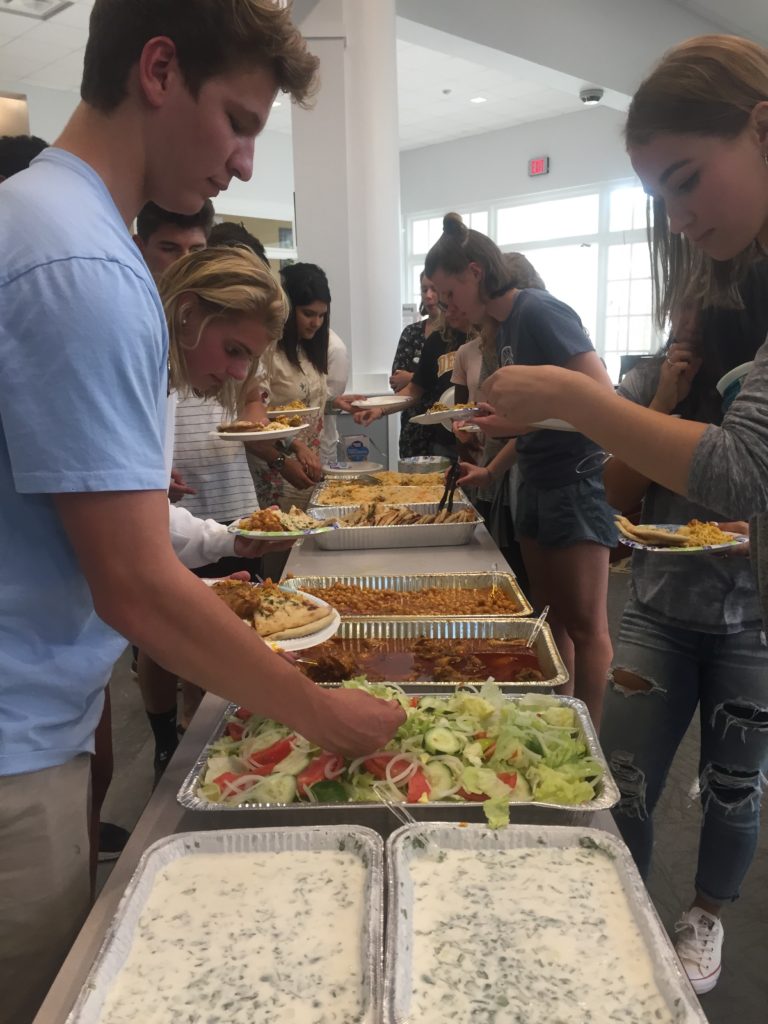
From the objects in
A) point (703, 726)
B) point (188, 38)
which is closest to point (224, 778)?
point (188, 38)

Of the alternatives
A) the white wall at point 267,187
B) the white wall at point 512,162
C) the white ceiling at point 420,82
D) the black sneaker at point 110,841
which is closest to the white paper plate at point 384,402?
the black sneaker at point 110,841

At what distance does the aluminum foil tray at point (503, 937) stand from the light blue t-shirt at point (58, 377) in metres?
0.56

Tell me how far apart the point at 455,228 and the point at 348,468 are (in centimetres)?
171

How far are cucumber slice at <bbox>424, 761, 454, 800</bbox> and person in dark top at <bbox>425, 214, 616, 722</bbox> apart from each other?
1600 millimetres

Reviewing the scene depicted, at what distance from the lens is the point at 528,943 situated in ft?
3.21

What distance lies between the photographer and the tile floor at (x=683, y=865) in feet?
6.80

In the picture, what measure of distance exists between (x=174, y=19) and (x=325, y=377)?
340 cm

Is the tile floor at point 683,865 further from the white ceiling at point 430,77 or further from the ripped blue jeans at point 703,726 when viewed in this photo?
the white ceiling at point 430,77

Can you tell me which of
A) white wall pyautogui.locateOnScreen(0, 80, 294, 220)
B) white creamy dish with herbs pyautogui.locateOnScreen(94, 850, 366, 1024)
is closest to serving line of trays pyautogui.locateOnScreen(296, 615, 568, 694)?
white creamy dish with herbs pyautogui.locateOnScreen(94, 850, 366, 1024)

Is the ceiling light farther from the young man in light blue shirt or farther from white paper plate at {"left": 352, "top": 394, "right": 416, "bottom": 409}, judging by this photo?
the young man in light blue shirt

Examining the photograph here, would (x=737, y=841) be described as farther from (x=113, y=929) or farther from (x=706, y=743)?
(x=113, y=929)

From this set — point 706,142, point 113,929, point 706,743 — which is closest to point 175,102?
point 706,142

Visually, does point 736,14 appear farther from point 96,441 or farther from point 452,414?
point 96,441

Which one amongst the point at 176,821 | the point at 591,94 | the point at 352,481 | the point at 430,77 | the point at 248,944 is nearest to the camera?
the point at 248,944
